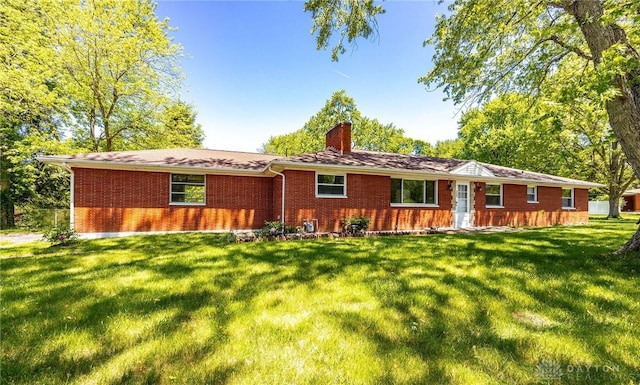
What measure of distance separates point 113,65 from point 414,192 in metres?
19.4

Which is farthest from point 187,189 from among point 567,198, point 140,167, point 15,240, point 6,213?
point 567,198

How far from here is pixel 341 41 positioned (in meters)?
10.1

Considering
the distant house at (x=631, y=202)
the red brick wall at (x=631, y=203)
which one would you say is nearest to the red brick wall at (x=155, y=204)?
the distant house at (x=631, y=202)

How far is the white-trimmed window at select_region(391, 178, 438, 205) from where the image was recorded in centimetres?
1371

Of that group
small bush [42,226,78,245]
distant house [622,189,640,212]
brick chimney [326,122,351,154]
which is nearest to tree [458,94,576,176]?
brick chimney [326,122,351,154]

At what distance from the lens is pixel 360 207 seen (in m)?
12.8

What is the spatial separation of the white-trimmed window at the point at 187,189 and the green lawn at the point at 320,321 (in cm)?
591

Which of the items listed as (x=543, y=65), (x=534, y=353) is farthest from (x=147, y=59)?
(x=534, y=353)

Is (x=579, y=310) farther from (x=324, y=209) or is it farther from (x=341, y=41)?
(x=341, y=41)

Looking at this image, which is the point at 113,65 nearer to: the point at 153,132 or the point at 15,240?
the point at 153,132

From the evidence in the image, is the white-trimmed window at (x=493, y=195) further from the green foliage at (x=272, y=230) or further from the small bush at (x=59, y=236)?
the small bush at (x=59, y=236)

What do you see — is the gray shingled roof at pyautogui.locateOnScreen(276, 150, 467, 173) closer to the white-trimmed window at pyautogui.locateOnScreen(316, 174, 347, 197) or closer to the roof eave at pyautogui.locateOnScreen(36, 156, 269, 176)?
the white-trimmed window at pyautogui.locateOnScreen(316, 174, 347, 197)

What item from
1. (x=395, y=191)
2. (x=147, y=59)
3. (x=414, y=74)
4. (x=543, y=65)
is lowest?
(x=395, y=191)

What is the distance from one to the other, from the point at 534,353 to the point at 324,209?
9495 mm
